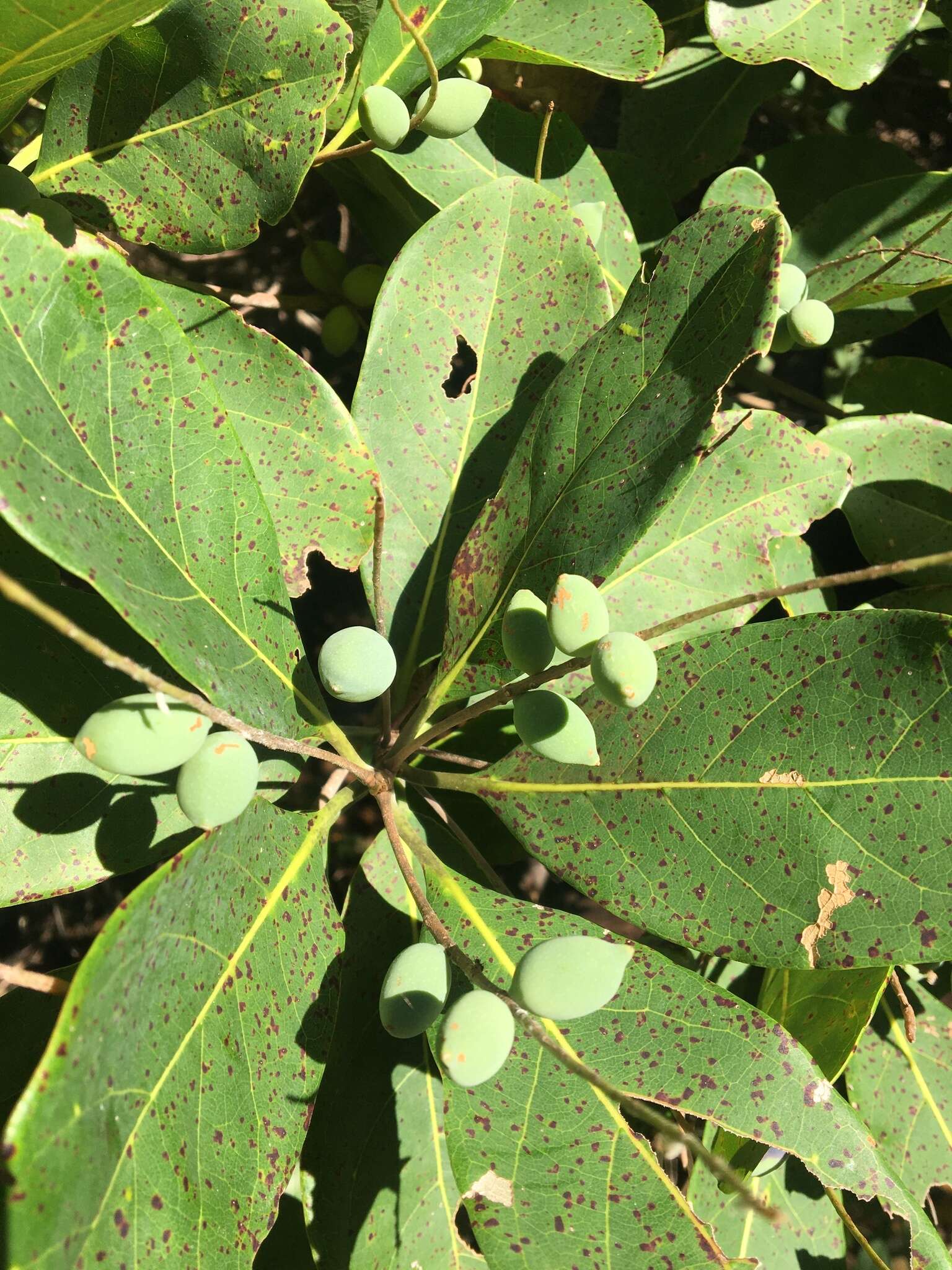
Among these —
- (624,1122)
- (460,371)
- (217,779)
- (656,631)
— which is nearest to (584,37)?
(460,371)

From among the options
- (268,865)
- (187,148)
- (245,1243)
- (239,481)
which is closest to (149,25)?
(187,148)

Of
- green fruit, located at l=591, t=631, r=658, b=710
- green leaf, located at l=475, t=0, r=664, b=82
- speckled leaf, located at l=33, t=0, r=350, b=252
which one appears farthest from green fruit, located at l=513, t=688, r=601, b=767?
green leaf, located at l=475, t=0, r=664, b=82

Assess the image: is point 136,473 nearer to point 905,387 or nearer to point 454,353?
point 454,353

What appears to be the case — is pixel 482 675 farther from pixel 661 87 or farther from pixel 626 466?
pixel 661 87

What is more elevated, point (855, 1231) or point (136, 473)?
point (136, 473)

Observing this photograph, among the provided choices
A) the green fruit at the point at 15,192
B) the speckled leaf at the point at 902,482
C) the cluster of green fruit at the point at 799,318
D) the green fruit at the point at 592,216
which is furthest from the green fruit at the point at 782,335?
the green fruit at the point at 15,192

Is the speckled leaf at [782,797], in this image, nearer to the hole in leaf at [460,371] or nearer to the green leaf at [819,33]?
the hole in leaf at [460,371]

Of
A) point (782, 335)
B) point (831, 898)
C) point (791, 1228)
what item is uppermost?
point (782, 335)

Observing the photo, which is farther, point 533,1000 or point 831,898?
point 831,898
